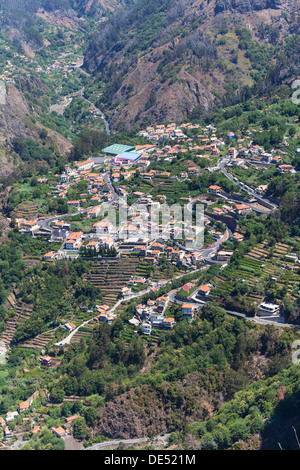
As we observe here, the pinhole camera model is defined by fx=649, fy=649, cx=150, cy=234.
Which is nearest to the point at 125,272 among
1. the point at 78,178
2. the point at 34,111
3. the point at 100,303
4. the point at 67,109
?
the point at 100,303

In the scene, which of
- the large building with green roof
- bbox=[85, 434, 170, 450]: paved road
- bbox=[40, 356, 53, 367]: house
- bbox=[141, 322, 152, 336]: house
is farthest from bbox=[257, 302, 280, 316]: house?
the large building with green roof

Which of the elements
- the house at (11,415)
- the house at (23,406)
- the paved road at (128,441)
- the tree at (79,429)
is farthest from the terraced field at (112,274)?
the paved road at (128,441)

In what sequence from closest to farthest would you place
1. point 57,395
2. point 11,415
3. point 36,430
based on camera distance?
point 36,430 → point 11,415 → point 57,395

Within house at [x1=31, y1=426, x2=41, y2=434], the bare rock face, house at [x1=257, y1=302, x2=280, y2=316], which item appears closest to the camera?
house at [x1=31, y1=426, x2=41, y2=434]

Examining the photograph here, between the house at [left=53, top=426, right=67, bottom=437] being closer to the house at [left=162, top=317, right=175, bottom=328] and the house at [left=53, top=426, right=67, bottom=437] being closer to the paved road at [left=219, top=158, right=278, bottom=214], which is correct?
the house at [left=162, top=317, right=175, bottom=328]

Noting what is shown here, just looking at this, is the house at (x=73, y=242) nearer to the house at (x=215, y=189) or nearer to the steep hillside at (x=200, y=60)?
the house at (x=215, y=189)

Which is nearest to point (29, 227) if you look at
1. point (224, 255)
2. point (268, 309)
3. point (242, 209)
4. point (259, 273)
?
point (224, 255)

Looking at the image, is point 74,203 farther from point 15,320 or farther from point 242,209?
point 242,209
